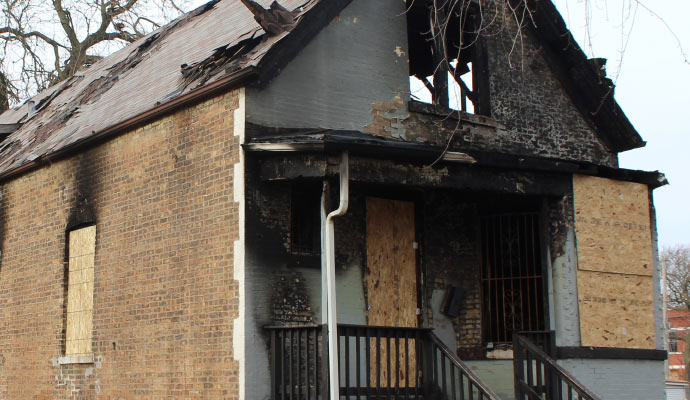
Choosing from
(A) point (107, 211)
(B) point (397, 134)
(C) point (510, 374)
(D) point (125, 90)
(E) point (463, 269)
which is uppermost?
(D) point (125, 90)

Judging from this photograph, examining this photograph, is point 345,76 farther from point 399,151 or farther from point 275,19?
point 399,151

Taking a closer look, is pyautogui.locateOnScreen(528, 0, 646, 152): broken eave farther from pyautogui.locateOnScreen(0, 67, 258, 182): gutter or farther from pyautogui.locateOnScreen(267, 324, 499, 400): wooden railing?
pyautogui.locateOnScreen(0, 67, 258, 182): gutter

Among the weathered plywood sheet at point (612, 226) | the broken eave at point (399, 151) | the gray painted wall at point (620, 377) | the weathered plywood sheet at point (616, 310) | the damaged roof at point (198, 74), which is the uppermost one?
the damaged roof at point (198, 74)

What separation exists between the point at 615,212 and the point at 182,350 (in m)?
6.00

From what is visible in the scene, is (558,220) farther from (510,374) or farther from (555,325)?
(510,374)

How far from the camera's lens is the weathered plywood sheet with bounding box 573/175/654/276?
11.4 metres

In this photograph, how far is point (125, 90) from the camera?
1353cm

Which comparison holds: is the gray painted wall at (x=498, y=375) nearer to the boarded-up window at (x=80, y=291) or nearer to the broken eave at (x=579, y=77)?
the broken eave at (x=579, y=77)

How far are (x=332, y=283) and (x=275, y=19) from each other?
349cm

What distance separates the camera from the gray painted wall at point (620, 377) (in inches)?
441

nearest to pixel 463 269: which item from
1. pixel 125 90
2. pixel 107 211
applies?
pixel 107 211

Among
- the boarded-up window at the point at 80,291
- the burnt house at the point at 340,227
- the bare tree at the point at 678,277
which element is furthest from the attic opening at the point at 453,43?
the bare tree at the point at 678,277

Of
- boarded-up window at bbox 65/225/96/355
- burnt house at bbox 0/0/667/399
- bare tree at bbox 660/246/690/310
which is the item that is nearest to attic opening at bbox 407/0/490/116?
burnt house at bbox 0/0/667/399

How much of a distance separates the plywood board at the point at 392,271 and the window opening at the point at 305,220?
2.98ft
